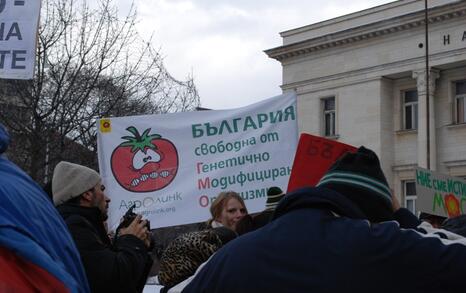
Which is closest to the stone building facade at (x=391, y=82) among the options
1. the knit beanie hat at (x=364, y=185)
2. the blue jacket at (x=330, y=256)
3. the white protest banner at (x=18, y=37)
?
the white protest banner at (x=18, y=37)

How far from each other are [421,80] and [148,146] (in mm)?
27476

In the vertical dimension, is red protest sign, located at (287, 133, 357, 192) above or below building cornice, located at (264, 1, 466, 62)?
below

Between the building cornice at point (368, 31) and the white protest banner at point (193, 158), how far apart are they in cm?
2654

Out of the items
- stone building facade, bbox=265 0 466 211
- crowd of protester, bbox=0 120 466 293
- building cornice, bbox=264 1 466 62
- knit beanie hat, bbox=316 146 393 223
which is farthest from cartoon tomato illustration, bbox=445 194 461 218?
building cornice, bbox=264 1 466 62

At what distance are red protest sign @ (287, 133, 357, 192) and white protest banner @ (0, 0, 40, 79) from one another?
2.34 metres

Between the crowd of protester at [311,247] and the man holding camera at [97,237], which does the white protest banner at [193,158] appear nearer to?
the man holding camera at [97,237]

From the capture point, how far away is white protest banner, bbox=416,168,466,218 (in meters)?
8.03

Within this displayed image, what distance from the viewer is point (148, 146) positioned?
25.7ft

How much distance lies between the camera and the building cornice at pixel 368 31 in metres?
33.2

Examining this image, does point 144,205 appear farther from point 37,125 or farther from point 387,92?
point 387,92

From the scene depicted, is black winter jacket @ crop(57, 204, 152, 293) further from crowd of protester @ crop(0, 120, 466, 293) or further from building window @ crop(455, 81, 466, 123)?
building window @ crop(455, 81, 466, 123)

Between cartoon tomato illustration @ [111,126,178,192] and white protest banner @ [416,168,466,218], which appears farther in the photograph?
white protest banner @ [416,168,466,218]

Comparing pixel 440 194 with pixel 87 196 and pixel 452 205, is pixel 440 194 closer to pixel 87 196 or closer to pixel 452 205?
pixel 452 205

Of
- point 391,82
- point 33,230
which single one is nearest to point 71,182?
point 33,230
